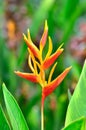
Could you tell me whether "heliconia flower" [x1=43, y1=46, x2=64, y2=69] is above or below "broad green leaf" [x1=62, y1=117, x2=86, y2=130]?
above

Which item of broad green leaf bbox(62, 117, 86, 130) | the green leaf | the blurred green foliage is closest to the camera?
broad green leaf bbox(62, 117, 86, 130)

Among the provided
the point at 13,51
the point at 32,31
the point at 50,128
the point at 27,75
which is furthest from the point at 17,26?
the point at 27,75

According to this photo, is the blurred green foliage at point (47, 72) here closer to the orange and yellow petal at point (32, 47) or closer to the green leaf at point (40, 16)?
the green leaf at point (40, 16)

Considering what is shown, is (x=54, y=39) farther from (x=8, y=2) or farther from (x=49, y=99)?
(x=8, y=2)

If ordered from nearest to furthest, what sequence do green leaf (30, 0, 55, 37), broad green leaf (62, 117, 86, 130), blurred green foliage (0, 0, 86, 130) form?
broad green leaf (62, 117, 86, 130)
blurred green foliage (0, 0, 86, 130)
green leaf (30, 0, 55, 37)

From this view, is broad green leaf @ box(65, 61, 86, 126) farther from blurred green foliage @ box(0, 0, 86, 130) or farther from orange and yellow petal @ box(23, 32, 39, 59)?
blurred green foliage @ box(0, 0, 86, 130)

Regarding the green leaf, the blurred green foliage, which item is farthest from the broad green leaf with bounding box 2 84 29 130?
the green leaf

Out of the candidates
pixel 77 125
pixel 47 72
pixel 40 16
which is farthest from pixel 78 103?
pixel 40 16

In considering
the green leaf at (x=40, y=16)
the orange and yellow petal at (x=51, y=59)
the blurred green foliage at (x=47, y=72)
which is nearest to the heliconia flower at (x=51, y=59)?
the orange and yellow petal at (x=51, y=59)
